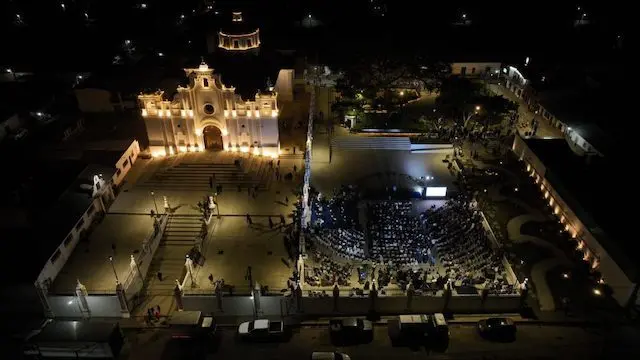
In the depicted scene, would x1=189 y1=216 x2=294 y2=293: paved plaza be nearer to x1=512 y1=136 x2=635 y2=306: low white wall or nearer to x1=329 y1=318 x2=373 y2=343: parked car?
x1=329 y1=318 x2=373 y2=343: parked car

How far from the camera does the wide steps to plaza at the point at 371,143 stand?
186 ft

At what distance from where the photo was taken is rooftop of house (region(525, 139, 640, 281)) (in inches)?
1398

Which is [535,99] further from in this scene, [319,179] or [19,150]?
[19,150]

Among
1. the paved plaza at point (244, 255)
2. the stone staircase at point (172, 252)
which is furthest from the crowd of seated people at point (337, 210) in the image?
the stone staircase at point (172, 252)

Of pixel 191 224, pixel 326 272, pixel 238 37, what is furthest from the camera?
pixel 238 37

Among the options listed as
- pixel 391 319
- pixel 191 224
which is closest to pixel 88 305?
pixel 191 224

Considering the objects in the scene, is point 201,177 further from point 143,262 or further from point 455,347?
point 455,347

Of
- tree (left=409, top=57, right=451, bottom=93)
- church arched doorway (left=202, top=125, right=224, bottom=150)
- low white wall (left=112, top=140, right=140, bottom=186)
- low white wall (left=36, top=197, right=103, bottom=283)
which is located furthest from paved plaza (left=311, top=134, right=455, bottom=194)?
low white wall (left=36, top=197, right=103, bottom=283)

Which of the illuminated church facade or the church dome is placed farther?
the church dome

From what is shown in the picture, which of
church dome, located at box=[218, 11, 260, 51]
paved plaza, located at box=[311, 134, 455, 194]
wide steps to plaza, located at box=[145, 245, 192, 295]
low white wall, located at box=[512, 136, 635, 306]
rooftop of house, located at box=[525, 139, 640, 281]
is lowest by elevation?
wide steps to plaza, located at box=[145, 245, 192, 295]

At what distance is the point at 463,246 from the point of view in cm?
3981

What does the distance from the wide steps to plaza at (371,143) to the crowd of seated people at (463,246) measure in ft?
41.9

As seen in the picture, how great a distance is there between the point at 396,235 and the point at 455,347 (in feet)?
38.9

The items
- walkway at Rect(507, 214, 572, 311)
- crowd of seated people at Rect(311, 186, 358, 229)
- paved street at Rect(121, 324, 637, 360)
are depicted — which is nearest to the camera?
paved street at Rect(121, 324, 637, 360)
